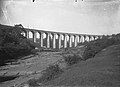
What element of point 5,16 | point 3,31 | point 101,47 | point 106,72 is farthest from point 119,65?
point 5,16

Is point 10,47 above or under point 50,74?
under

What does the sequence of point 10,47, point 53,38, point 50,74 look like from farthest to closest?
point 53,38
point 10,47
point 50,74

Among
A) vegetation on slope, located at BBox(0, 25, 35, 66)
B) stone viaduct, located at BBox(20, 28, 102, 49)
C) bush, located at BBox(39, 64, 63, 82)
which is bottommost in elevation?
stone viaduct, located at BBox(20, 28, 102, 49)

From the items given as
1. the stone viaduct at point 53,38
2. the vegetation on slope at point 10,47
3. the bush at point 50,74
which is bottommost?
the stone viaduct at point 53,38

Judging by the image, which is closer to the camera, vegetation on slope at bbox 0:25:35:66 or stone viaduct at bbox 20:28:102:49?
vegetation on slope at bbox 0:25:35:66

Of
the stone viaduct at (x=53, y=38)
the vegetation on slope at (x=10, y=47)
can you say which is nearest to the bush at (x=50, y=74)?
the vegetation on slope at (x=10, y=47)

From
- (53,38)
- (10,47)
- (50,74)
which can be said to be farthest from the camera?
(53,38)

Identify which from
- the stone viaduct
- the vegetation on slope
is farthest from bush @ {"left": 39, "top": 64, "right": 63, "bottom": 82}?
the stone viaduct

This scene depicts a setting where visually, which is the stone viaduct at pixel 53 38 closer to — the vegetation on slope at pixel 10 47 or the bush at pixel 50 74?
the vegetation on slope at pixel 10 47

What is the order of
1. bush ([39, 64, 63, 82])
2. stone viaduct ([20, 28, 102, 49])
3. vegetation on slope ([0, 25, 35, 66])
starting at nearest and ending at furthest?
bush ([39, 64, 63, 82]), vegetation on slope ([0, 25, 35, 66]), stone viaduct ([20, 28, 102, 49])

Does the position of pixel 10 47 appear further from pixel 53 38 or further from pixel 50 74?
pixel 53 38

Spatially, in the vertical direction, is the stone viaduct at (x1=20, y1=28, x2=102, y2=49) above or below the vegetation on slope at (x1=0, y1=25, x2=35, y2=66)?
below

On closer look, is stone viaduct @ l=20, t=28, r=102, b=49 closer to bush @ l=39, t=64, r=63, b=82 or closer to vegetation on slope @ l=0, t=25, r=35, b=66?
vegetation on slope @ l=0, t=25, r=35, b=66

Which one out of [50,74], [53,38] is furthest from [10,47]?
[53,38]
